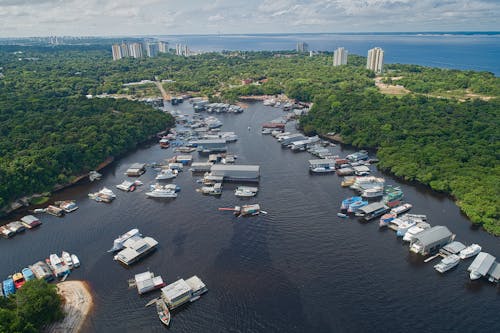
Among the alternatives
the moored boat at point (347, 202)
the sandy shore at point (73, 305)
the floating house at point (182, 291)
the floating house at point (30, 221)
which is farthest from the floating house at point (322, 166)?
the floating house at point (30, 221)

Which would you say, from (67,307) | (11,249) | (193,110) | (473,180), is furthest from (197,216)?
(193,110)

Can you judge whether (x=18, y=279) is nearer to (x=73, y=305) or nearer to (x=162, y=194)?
(x=73, y=305)

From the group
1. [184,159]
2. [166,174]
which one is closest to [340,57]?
[184,159]

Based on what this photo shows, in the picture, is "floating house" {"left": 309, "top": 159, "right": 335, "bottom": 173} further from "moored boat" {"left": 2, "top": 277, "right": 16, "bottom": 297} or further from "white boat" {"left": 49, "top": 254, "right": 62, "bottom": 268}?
"moored boat" {"left": 2, "top": 277, "right": 16, "bottom": 297}

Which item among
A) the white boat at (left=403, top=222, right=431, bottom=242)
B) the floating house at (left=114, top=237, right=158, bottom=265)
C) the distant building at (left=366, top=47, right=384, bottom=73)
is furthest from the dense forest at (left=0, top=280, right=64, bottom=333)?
the distant building at (left=366, top=47, right=384, bottom=73)

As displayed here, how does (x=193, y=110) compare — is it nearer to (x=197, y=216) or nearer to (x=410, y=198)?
(x=197, y=216)

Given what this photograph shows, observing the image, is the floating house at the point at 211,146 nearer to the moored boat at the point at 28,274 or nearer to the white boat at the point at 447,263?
the moored boat at the point at 28,274
